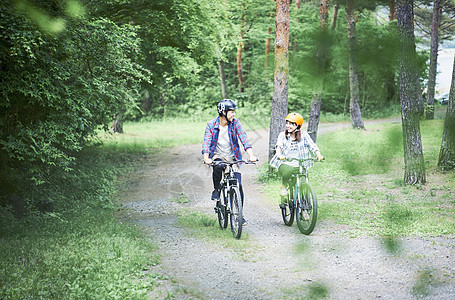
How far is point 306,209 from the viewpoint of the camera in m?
6.95

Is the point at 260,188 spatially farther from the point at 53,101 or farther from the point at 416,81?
the point at 416,81

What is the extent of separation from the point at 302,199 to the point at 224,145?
150 cm

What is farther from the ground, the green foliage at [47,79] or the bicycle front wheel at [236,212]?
the green foliage at [47,79]

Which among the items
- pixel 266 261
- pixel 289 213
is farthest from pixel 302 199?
pixel 266 261

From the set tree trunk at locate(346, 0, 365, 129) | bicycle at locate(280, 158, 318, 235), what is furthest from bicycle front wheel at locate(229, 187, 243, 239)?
Answer: tree trunk at locate(346, 0, 365, 129)

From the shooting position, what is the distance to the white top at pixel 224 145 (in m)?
7.06

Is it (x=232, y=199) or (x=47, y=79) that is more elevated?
(x=47, y=79)

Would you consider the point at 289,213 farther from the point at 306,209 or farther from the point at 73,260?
the point at 73,260

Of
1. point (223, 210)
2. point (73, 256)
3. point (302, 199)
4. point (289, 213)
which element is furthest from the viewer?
point (289, 213)

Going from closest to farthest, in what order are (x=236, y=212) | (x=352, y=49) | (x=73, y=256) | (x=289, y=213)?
(x=352, y=49) < (x=73, y=256) < (x=236, y=212) < (x=289, y=213)

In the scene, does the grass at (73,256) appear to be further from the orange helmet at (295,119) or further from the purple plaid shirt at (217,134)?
the orange helmet at (295,119)

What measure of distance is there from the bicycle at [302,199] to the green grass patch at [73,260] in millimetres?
2370

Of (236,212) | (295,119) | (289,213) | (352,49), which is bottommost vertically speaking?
(289,213)

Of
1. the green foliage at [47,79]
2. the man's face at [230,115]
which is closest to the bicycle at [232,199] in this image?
the man's face at [230,115]
